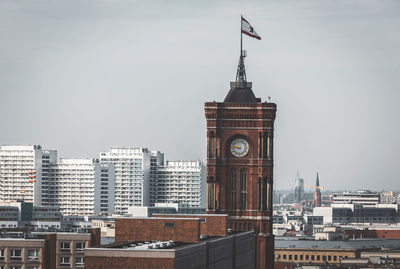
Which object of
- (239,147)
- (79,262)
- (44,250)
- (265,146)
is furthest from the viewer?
(239,147)

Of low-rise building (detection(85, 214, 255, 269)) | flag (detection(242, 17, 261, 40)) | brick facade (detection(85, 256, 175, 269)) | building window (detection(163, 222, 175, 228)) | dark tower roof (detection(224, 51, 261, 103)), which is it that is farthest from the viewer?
flag (detection(242, 17, 261, 40))

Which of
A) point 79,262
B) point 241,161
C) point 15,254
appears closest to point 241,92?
point 241,161

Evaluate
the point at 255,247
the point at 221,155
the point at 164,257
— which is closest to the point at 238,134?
the point at 221,155

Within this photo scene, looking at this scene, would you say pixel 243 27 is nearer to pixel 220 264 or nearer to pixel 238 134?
pixel 238 134

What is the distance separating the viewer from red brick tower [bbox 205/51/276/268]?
16900cm

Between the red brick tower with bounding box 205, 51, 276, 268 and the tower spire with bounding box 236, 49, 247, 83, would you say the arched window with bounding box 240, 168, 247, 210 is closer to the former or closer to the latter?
the red brick tower with bounding box 205, 51, 276, 268

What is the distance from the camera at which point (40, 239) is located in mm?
126312

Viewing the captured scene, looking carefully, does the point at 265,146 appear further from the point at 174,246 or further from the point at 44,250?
the point at 174,246

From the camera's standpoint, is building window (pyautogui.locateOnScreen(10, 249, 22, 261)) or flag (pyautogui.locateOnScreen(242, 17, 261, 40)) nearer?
building window (pyautogui.locateOnScreen(10, 249, 22, 261))

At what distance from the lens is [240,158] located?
170 meters

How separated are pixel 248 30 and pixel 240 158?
17.0 metres

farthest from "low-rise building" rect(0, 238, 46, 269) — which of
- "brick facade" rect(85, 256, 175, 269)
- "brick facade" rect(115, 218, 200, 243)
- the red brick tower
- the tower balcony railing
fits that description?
the tower balcony railing

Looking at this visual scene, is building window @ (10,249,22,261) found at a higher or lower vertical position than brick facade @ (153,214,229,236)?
lower

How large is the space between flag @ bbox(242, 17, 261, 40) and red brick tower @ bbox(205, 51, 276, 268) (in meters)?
9.35
